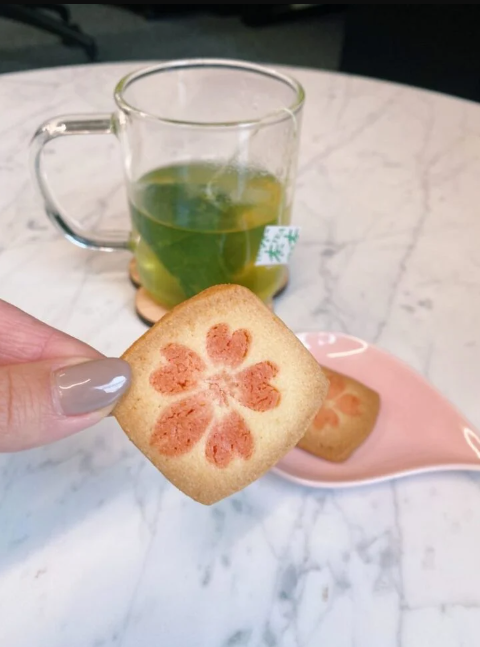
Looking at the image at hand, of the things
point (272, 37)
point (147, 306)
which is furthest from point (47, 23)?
point (147, 306)

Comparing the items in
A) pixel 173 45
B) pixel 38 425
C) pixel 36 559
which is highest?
pixel 38 425

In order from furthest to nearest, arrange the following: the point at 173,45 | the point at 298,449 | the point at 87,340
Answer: the point at 173,45
the point at 87,340
the point at 298,449

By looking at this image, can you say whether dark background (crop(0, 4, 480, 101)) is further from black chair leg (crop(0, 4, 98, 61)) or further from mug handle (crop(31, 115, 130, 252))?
mug handle (crop(31, 115, 130, 252))

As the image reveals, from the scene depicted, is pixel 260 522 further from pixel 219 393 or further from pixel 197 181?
pixel 197 181

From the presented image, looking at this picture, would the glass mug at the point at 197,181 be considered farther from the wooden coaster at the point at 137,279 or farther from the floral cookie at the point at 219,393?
the floral cookie at the point at 219,393

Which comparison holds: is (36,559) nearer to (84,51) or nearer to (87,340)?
(87,340)

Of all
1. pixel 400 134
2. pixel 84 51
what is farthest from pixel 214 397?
pixel 84 51

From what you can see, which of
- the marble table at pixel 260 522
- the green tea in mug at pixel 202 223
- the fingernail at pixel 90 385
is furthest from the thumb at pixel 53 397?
the green tea in mug at pixel 202 223
